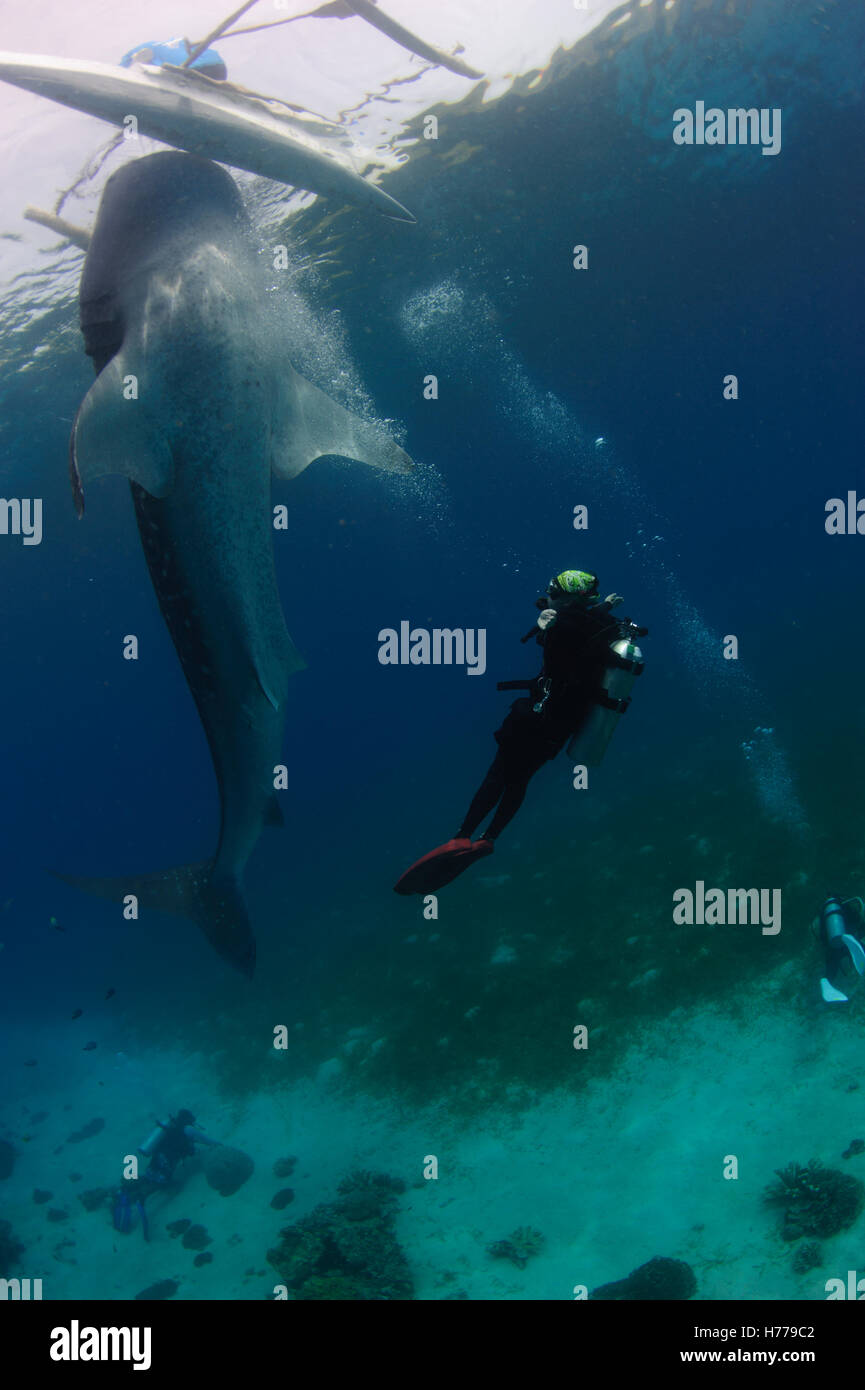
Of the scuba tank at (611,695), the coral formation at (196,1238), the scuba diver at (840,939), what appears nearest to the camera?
the scuba tank at (611,695)

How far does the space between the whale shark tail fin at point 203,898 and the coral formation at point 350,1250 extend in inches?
278

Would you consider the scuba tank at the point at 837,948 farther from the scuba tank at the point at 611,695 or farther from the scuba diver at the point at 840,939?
the scuba tank at the point at 611,695

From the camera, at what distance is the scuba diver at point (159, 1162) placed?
1424cm

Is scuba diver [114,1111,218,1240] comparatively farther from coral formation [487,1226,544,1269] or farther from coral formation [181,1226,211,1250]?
coral formation [487,1226,544,1269]

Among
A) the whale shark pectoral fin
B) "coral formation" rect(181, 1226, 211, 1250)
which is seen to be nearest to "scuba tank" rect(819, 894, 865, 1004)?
the whale shark pectoral fin

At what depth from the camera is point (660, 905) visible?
1537cm

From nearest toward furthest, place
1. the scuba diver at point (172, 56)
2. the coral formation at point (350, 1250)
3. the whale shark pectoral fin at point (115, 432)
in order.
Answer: the whale shark pectoral fin at point (115, 432) < the scuba diver at point (172, 56) < the coral formation at point (350, 1250)

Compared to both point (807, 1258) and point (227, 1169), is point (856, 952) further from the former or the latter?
point (227, 1169)

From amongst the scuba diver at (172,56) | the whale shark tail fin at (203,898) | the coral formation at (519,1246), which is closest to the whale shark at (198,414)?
the scuba diver at (172,56)

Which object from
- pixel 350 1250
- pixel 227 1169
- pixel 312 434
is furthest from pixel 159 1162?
pixel 312 434

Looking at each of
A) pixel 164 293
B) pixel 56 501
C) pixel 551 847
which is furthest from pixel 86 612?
pixel 164 293

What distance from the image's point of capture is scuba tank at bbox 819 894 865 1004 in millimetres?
9562

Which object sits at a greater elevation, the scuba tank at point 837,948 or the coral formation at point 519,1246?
the scuba tank at point 837,948

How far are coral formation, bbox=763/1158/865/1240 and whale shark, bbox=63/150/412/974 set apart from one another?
843 centimetres
